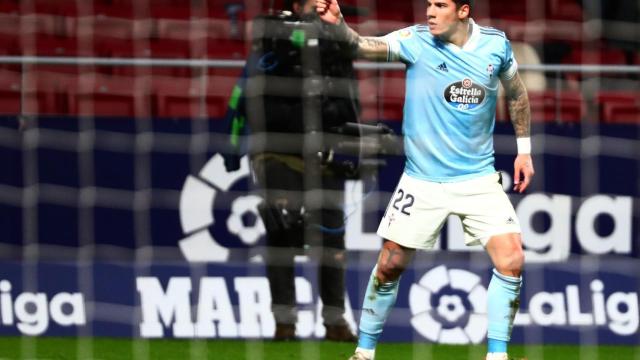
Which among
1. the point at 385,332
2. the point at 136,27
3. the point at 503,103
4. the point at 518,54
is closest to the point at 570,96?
the point at 503,103

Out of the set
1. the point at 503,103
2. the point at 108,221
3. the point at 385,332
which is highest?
the point at 503,103

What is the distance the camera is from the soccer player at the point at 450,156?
5332mm

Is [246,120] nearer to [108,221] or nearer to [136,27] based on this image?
[108,221]

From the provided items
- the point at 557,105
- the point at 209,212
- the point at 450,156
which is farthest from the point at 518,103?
the point at 557,105

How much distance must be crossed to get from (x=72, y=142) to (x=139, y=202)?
481 mm

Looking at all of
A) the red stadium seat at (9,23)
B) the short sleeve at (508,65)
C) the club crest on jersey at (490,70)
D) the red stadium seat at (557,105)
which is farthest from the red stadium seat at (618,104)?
the red stadium seat at (9,23)

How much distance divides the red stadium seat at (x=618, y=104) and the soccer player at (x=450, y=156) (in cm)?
287

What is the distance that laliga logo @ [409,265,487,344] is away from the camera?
280 inches

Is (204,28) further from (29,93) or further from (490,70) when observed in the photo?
(490,70)

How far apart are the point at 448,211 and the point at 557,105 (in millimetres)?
2928

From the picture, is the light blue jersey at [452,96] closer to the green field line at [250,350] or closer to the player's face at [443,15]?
the player's face at [443,15]

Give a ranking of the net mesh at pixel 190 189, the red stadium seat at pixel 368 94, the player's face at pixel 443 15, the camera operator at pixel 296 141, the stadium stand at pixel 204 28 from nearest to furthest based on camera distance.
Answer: the player's face at pixel 443 15, the camera operator at pixel 296 141, the net mesh at pixel 190 189, the red stadium seat at pixel 368 94, the stadium stand at pixel 204 28

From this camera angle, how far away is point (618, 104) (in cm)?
824

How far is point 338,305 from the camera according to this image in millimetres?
7039
